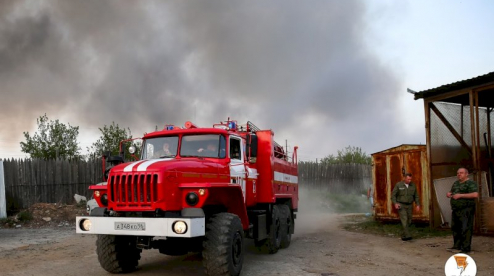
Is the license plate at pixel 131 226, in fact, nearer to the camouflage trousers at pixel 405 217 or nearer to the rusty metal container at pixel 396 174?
the camouflage trousers at pixel 405 217

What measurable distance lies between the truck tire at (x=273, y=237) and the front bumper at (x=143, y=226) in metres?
3.75

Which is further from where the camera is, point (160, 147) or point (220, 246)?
point (160, 147)

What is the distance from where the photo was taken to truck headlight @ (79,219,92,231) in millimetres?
6784

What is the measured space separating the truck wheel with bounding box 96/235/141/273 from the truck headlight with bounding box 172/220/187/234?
1.75 metres

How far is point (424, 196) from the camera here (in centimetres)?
1399

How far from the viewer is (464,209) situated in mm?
9383

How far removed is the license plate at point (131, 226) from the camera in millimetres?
6342

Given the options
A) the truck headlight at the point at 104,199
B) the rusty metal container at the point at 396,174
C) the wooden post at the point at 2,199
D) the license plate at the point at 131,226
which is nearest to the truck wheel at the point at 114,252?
the truck headlight at the point at 104,199

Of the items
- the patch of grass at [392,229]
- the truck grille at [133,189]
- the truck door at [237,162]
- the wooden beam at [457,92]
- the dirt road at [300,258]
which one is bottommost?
the patch of grass at [392,229]

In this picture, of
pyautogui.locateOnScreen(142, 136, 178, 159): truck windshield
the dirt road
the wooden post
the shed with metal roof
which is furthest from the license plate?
the wooden post

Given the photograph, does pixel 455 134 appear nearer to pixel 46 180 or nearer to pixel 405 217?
pixel 405 217

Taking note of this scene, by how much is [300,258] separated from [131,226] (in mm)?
4166

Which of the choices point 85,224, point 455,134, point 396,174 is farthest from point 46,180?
point 455,134

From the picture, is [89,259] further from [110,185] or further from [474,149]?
[474,149]
